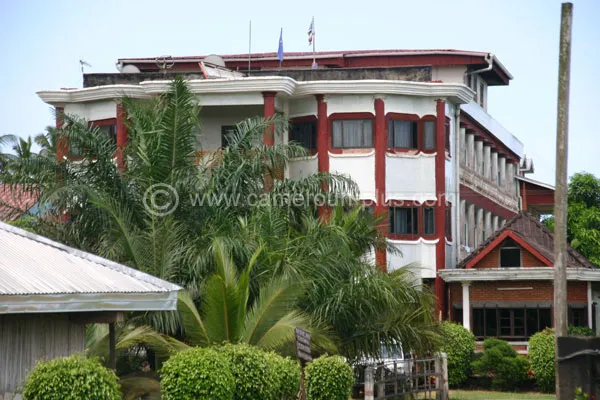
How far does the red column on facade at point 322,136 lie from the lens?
133 ft

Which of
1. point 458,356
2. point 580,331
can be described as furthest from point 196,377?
point 580,331

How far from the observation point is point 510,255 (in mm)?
40469

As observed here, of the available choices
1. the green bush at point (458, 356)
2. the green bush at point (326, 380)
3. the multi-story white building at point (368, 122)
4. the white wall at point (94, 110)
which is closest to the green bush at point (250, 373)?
the green bush at point (326, 380)

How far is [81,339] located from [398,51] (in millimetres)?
30230

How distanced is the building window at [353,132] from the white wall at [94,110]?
8.08 meters

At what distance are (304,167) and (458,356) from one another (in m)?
10.4

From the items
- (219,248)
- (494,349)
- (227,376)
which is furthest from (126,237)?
(494,349)

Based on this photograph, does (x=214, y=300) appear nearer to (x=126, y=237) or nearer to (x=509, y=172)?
(x=126, y=237)

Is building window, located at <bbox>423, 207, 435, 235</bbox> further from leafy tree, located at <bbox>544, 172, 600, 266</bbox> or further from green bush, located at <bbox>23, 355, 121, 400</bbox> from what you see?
green bush, located at <bbox>23, 355, 121, 400</bbox>

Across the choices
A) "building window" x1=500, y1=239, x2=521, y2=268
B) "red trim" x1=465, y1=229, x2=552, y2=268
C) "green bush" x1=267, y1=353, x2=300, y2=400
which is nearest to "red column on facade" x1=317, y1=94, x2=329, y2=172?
"red trim" x1=465, y1=229, x2=552, y2=268

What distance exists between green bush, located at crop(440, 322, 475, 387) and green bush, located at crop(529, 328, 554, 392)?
78.8 inches

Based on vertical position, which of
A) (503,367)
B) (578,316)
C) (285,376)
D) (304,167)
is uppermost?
(304,167)

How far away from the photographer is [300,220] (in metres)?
30.3

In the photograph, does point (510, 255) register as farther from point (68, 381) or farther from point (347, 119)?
point (68, 381)
